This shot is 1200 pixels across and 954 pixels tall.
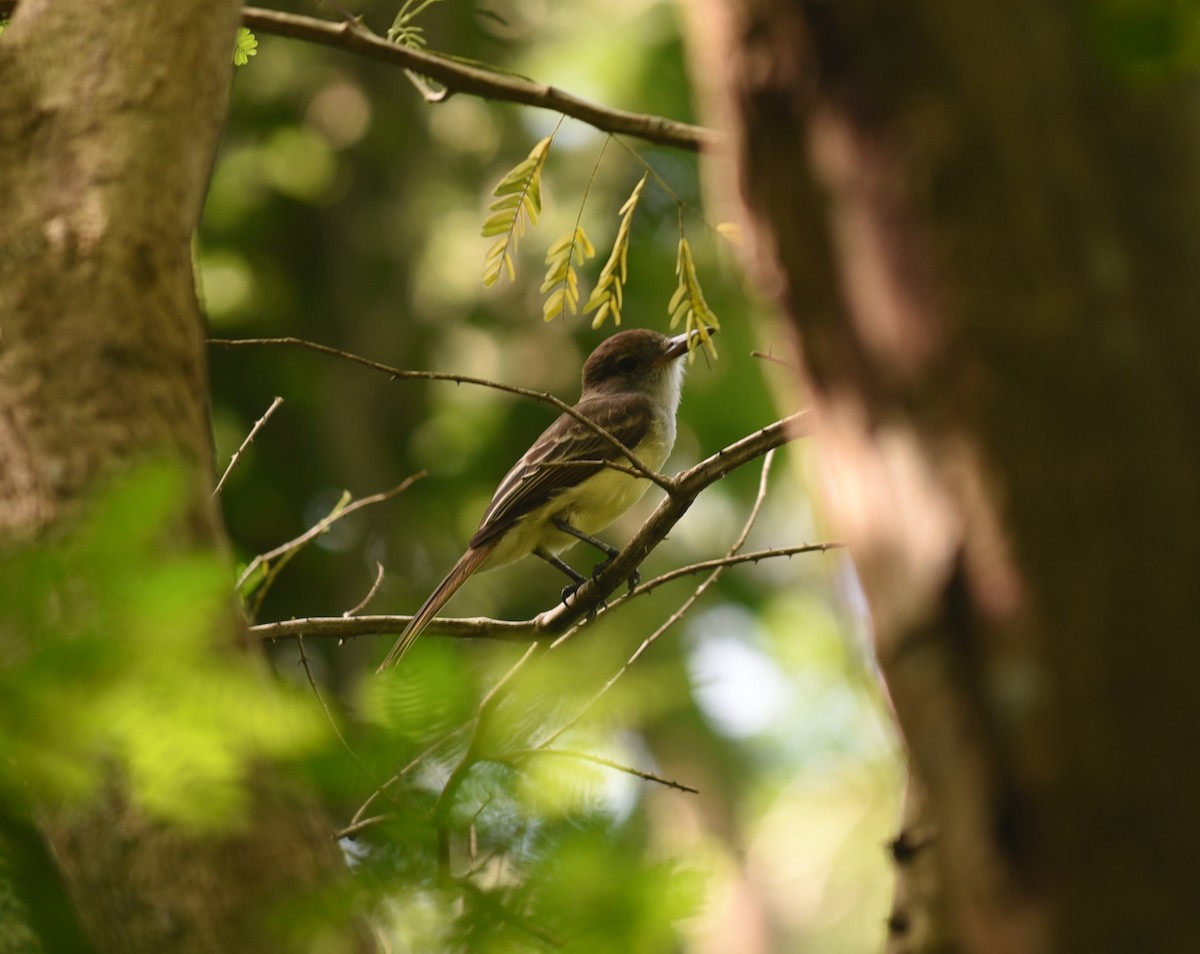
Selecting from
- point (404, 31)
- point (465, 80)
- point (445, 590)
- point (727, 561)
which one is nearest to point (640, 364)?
point (445, 590)

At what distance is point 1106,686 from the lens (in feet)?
4.94

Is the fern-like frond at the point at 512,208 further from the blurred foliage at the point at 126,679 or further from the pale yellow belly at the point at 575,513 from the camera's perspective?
the blurred foliage at the point at 126,679

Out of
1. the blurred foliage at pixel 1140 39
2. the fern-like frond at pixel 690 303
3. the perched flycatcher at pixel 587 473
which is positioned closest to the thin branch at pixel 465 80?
the fern-like frond at pixel 690 303

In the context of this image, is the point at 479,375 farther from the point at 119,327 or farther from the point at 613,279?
the point at 119,327

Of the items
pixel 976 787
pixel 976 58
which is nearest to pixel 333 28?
pixel 976 58

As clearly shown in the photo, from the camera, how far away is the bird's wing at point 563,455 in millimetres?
7984

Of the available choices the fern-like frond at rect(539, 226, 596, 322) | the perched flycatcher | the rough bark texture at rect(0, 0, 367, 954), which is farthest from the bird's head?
the rough bark texture at rect(0, 0, 367, 954)

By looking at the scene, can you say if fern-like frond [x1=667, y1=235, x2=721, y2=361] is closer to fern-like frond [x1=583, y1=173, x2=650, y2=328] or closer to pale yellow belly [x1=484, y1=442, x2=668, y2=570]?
fern-like frond [x1=583, y1=173, x2=650, y2=328]

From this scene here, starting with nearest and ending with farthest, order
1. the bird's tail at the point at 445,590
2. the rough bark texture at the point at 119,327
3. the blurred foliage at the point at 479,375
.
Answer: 1. the rough bark texture at the point at 119,327
2. the bird's tail at the point at 445,590
3. the blurred foliage at the point at 479,375

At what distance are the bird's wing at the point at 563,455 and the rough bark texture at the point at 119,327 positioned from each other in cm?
443

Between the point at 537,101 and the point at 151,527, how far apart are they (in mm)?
3605

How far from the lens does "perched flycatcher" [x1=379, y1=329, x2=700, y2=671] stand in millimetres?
7984

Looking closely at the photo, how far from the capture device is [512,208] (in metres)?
4.97

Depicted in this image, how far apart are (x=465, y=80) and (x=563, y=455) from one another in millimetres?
3537
